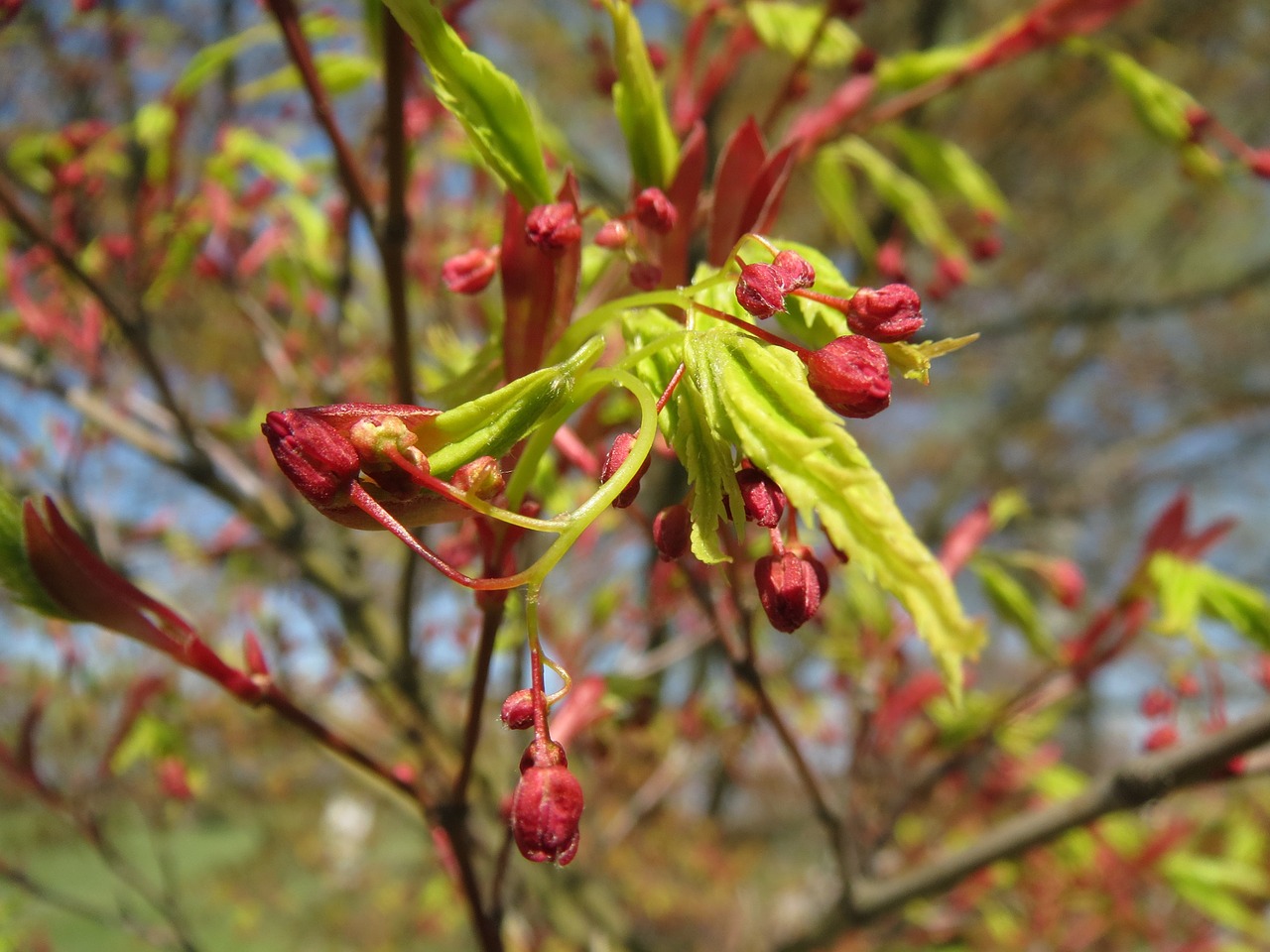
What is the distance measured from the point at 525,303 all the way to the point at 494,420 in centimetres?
14

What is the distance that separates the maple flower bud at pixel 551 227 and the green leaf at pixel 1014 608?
1.00m

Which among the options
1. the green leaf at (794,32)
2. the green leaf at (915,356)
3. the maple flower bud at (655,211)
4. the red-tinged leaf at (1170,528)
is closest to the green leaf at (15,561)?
the maple flower bud at (655,211)

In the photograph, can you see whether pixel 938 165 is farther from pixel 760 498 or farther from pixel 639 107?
pixel 760 498

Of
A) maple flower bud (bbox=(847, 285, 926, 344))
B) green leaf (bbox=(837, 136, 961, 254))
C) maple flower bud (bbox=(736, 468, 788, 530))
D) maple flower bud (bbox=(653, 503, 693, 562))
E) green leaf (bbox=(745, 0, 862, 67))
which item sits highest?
maple flower bud (bbox=(847, 285, 926, 344))

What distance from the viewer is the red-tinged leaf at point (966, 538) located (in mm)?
1323

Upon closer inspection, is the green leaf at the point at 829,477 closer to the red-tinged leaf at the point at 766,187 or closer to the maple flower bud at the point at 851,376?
the maple flower bud at the point at 851,376

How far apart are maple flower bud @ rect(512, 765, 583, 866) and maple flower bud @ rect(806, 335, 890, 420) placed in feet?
0.86

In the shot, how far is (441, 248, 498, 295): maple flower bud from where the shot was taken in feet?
2.02

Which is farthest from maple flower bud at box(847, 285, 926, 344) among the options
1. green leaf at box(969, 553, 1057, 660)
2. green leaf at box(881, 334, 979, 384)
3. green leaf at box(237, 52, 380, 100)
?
green leaf at box(237, 52, 380, 100)

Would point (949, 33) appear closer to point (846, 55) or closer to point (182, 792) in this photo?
point (846, 55)

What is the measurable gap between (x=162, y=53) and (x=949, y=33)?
13.3 feet

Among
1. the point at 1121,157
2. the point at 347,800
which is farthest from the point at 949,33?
the point at 347,800

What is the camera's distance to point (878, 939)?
2.20 metres

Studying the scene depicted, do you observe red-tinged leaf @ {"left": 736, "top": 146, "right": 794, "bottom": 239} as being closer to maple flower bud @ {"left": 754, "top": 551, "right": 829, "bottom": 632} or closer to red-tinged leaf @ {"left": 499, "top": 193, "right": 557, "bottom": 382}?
red-tinged leaf @ {"left": 499, "top": 193, "right": 557, "bottom": 382}
